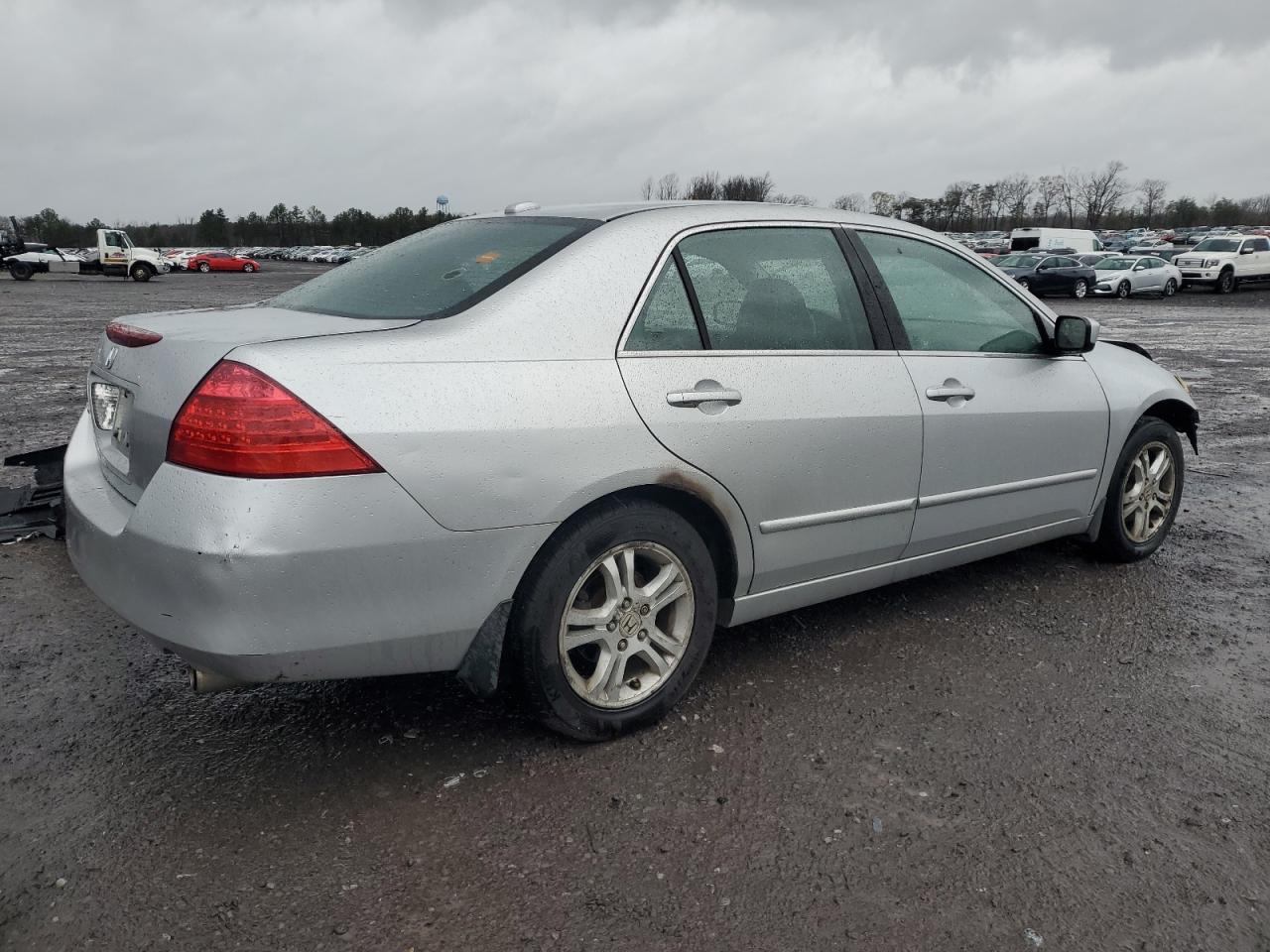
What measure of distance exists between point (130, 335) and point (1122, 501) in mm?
4058

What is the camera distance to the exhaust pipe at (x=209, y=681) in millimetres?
2562

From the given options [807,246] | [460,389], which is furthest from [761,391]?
[460,389]

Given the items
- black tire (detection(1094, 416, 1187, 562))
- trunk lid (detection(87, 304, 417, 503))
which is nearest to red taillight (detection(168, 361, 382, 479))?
trunk lid (detection(87, 304, 417, 503))

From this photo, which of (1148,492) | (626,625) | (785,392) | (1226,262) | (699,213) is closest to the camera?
(626,625)

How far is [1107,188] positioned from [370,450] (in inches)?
5430

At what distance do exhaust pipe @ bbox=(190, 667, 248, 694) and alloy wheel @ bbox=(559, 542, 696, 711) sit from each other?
855mm

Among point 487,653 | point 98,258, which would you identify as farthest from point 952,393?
point 98,258

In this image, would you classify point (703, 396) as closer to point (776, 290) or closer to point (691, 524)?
point (691, 524)

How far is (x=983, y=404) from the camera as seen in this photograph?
12.7 ft

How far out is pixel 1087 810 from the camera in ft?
9.04

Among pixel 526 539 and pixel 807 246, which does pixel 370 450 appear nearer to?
pixel 526 539

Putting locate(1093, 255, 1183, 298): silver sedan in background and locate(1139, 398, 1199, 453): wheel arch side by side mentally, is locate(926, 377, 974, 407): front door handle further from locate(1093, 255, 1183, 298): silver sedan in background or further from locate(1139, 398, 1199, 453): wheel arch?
locate(1093, 255, 1183, 298): silver sedan in background

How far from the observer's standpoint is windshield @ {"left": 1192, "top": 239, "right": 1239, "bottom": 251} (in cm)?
3447

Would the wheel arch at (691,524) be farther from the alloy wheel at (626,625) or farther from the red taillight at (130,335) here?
the red taillight at (130,335)
